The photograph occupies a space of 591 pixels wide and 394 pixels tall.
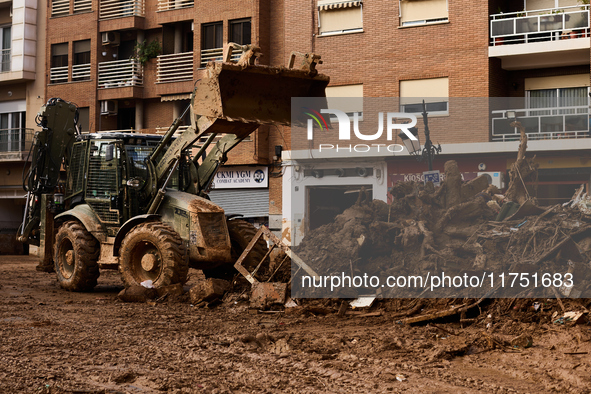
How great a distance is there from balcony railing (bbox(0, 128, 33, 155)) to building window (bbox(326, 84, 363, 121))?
49.8 feet

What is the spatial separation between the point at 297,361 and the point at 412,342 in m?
1.47

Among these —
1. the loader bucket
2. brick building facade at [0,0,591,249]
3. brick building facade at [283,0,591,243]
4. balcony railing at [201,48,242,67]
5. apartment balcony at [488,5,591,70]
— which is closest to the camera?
the loader bucket

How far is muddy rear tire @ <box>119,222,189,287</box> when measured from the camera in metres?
11.5

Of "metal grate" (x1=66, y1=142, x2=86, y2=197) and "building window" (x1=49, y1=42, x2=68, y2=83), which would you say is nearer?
"metal grate" (x1=66, y1=142, x2=86, y2=197)

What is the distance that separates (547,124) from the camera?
68.7 ft

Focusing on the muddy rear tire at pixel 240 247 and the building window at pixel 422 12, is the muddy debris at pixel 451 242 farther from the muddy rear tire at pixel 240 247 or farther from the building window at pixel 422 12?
the building window at pixel 422 12

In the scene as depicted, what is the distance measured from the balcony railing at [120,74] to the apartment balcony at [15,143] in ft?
14.7

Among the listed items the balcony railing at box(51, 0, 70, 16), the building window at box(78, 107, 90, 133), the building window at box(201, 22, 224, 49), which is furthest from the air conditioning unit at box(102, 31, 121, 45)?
the building window at box(201, 22, 224, 49)

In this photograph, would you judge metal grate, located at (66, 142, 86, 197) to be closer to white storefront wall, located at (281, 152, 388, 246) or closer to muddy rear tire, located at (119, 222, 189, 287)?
muddy rear tire, located at (119, 222, 189, 287)

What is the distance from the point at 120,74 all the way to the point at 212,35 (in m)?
4.80

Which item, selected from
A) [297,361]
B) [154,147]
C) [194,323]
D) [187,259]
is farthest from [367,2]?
[297,361]

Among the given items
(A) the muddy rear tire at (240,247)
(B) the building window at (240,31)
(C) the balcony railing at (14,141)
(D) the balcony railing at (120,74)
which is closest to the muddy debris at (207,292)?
(A) the muddy rear tire at (240,247)

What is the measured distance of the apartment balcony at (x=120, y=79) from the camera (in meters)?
29.1

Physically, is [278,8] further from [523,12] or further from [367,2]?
[523,12]
